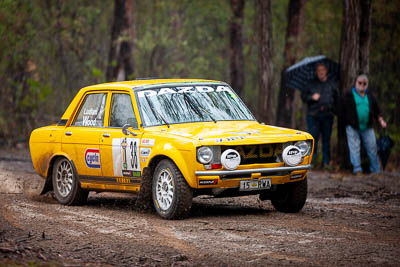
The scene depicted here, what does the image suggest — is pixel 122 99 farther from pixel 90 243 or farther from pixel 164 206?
pixel 90 243

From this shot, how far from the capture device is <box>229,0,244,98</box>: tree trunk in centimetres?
3000

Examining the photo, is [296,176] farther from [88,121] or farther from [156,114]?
[88,121]

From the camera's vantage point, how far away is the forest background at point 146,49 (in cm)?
2025

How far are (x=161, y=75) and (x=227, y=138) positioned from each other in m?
23.5

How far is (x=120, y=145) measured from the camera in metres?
10.0

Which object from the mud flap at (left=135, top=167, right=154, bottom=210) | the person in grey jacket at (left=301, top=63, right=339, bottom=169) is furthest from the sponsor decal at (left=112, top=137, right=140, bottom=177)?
the person in grey jacket at (left=301, top=63, right=339, bottom=169)

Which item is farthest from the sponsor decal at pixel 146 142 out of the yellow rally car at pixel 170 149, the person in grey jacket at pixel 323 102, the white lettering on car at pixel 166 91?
the person in grey jacket at pixel 323 102

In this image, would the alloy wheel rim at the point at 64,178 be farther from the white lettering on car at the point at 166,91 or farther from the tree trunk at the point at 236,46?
the tree trunk at the point at 236,46

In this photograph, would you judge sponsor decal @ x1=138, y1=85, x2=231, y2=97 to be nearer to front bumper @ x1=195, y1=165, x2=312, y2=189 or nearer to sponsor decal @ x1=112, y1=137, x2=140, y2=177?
sponsor decal @ x1=112, y1=137, x2=140, y2=177

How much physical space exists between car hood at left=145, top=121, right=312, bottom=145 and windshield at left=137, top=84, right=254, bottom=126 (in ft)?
0.69

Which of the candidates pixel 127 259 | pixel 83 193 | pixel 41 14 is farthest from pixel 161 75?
pixel 127 259

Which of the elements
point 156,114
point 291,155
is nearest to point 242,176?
point 291,155

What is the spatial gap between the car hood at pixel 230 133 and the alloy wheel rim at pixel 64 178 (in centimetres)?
213

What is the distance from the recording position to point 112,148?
10.1 meters
